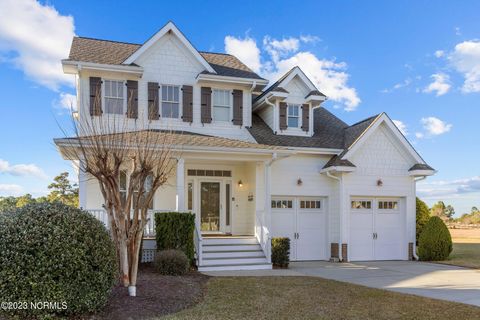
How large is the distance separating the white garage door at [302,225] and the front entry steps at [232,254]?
174 centimetres

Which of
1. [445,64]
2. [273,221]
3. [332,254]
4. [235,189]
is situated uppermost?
[445,64]

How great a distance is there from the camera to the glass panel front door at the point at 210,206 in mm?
15242

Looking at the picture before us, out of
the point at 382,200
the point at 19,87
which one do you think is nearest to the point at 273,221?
the point at 382,200

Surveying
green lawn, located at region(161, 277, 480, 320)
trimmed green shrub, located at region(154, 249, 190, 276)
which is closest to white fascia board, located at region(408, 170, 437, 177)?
green lawn, located at region(161, 277, 480, 320)

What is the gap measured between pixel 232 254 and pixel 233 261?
40 cm

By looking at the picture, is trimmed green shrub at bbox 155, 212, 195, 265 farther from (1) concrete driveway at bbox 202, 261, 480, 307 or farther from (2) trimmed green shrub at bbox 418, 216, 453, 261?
(2) trimmed green shrub at bbox 418, 216, 453, 261

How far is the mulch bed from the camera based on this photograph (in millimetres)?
6698

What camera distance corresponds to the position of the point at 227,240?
13.8 m

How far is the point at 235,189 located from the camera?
15602 mm

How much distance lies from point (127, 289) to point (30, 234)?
2535 mm

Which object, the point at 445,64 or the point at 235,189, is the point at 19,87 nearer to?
the point at 235,189

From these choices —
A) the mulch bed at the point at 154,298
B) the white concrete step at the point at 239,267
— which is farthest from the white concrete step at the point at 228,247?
the mulch bed at the point at 154,298

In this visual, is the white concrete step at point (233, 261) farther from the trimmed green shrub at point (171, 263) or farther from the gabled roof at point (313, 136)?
the gabled roof at point (313, 136)

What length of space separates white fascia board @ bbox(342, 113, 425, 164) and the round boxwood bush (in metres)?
11.0
